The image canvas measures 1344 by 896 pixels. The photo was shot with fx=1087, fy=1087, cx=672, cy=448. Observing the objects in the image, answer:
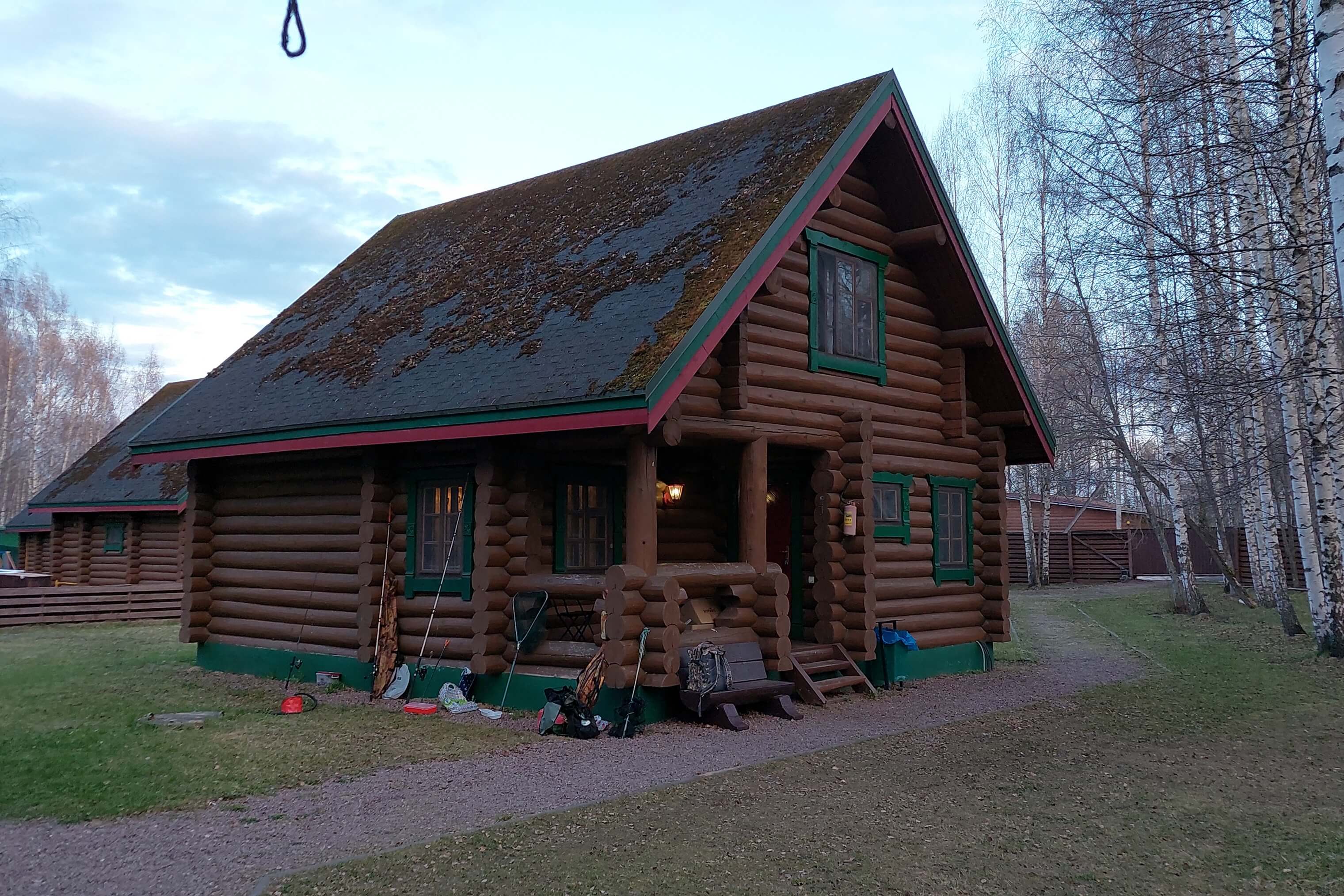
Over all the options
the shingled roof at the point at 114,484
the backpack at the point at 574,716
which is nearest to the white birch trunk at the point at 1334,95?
the backpack at the point at 574,716

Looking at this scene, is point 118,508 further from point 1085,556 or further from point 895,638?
point 1085,556

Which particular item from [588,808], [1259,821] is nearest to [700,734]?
[588,808]

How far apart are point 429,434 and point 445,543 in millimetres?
1776

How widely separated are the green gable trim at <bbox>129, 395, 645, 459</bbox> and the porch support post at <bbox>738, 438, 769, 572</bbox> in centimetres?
246

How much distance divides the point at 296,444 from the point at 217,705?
3.09 m

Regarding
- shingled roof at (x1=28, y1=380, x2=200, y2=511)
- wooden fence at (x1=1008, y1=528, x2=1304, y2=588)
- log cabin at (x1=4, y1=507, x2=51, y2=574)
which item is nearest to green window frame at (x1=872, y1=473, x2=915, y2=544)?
shingled roof at (x1=28, y1=380, x2=200, y2=511)

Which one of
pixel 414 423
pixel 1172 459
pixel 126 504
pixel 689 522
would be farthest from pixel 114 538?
pixel 1172 459

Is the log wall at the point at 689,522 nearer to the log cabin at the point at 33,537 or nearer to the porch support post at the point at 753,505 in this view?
the porch support post at the point at 753,505

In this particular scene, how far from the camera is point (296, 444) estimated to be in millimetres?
12953

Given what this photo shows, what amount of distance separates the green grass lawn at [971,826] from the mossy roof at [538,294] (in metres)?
3.77

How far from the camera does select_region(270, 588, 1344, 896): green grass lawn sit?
5930 mm

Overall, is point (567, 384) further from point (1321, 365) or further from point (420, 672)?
point (1321, 365)

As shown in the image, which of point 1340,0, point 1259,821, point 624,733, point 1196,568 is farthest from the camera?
point 1196,568

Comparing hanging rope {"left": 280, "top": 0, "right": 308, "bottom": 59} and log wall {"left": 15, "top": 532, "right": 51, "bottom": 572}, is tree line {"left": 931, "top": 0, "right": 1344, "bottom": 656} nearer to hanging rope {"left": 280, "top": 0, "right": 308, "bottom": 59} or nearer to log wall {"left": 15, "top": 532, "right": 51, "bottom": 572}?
hanging rope {"left": 280, "top": 0, "right": 308, "bottom": 59}
